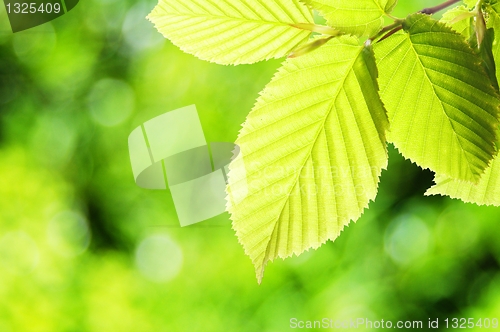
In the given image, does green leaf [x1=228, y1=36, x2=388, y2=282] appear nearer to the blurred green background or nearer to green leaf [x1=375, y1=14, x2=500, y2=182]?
green leaf [x1=375, y1=14, x2=500, y2=182]

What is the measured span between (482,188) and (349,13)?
6.0 inches

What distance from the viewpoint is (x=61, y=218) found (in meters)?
3.10

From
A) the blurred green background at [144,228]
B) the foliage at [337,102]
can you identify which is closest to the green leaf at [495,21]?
the foliage at [337,102]

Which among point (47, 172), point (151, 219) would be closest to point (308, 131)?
point (151, 219)

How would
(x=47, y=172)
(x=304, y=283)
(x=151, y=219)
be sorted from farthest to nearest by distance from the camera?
(x=47, y=172) → (x=151, y=219) → (x=304, y=283)

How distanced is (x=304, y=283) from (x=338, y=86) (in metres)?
2.59

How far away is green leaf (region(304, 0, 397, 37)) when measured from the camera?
0.22 meters

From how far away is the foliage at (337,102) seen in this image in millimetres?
223

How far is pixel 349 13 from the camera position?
22 centimetres

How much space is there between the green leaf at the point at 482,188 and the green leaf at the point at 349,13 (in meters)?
0.13

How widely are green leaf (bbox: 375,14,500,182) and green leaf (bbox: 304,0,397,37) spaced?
0.02 m

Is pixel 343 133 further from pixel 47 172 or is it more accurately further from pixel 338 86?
pixel 47 172

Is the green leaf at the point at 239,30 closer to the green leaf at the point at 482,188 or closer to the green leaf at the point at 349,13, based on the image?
the green leaf at the point at 349,13

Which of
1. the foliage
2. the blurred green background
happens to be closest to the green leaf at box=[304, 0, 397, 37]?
the foliage
